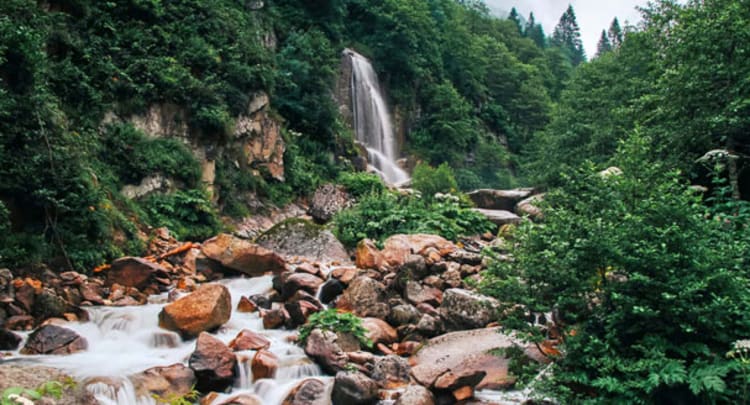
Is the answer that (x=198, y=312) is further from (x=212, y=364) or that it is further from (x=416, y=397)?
(x=416, y=397)

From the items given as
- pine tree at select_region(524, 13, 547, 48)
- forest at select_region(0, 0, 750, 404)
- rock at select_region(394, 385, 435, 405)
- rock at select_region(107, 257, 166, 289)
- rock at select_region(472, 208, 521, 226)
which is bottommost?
rock at select_region(472, 208, 521, 226)

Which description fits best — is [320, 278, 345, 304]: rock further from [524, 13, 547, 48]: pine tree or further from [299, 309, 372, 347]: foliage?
[524, 13, 547, 48]: pine tree

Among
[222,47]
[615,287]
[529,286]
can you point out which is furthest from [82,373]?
[222,47]

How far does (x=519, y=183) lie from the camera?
36.0 metres

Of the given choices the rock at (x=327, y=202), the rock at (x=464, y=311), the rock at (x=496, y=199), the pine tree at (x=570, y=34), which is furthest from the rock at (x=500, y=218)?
the pine tree at (x=570, y=34)

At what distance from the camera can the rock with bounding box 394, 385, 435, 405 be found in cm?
549

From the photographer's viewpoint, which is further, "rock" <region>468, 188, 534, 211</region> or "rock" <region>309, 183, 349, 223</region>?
"rock" <region>468, 188, 534, 211</region>

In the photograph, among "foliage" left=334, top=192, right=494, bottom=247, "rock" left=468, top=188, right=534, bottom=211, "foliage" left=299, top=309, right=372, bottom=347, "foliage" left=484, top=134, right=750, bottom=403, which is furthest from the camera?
"rock" left=468, top=188, right=534, bottom=211

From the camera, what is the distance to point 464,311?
25.4 feet

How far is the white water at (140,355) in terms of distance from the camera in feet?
19.8

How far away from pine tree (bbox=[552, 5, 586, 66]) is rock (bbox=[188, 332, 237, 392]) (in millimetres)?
82847

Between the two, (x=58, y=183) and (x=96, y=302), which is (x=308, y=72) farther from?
A: (x=96, y=302)

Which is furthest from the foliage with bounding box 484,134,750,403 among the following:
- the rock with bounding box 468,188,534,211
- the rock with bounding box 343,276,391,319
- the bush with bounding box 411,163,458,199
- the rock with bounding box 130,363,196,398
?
the rock with bounding box 468,188,534,211

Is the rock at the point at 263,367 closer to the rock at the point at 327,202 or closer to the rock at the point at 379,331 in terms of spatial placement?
the rock at the point at 379,331
